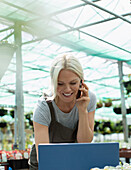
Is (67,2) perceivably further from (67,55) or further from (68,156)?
(68,156)

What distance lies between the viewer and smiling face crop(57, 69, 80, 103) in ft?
3.74

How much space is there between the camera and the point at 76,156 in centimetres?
90

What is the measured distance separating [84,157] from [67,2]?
4.41 meters

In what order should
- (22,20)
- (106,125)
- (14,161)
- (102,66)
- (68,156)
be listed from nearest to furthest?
(68,156) < (14,161) < (22,20) < (102,66) < (106,125)

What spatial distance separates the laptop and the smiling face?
0.30m

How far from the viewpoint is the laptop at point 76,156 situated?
870 millimetres

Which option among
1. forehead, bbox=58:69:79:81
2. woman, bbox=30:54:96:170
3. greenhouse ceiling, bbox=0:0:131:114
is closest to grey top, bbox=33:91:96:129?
woman, bbox=30:54:96:170

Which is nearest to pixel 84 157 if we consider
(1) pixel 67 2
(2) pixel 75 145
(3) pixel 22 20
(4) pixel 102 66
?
(2) pixel 75 145

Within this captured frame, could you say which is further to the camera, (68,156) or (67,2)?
(67,2)

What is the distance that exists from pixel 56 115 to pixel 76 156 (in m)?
0.35

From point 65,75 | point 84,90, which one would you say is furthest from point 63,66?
point 84,90

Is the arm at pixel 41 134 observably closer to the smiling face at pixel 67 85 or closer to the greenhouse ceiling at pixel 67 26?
the smiling face at pixel 67 85

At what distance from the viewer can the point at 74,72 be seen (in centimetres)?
115

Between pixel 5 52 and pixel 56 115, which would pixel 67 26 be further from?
pixel 56 115
